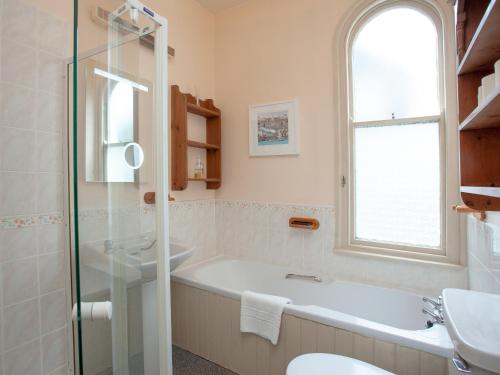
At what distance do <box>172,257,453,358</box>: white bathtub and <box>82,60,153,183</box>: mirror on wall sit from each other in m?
1.28

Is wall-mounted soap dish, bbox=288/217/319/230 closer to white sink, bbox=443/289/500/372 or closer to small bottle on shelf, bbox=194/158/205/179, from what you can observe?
small bottle on shelf, bbox=194/158/205/179

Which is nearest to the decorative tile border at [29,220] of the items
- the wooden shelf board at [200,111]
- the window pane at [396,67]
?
the wooden shelf board at [200,111]

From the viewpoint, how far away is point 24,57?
133 centimetres

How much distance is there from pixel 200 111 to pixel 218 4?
43.1 inches

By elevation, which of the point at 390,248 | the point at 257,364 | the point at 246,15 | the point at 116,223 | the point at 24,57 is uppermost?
the point at 246,15

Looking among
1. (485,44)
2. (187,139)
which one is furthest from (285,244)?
(485,44)

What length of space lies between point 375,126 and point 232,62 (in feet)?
4.94

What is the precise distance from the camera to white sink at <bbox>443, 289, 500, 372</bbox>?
1.99 feet

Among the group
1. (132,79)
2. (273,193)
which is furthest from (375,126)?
(132,79)

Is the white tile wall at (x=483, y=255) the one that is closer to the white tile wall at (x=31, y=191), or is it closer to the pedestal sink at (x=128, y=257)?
the pedestal sink at (x=128, y=257)

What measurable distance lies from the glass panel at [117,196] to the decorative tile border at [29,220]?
83cm

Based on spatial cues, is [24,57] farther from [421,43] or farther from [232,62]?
[421,43]

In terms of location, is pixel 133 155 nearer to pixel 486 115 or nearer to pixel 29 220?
pixel 29 220

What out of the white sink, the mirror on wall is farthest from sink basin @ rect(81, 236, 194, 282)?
the white sink
